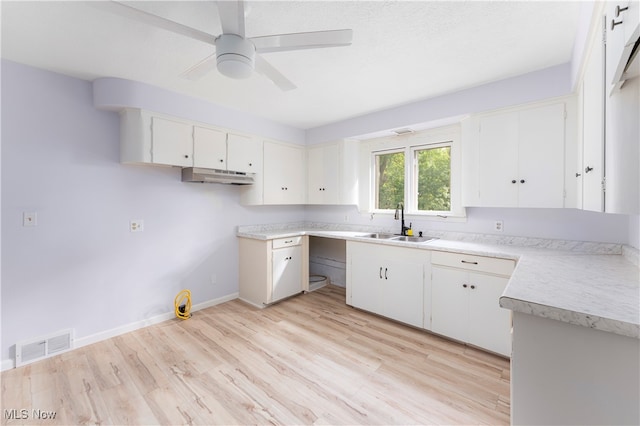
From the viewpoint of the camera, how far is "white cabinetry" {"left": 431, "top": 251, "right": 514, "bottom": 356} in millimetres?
2217

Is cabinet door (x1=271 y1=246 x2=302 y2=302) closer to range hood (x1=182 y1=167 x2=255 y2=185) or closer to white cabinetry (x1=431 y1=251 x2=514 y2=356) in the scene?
range hood (x1=182 y1=167 x2=255 y2=185)

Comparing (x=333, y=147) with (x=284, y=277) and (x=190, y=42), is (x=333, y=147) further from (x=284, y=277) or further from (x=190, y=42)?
(x=190, y=42)

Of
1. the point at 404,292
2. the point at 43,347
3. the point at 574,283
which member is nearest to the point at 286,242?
the point at 404,292

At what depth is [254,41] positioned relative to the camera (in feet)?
4.91

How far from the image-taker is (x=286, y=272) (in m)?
3.53

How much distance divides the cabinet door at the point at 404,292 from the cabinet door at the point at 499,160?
A: 0.99 meters

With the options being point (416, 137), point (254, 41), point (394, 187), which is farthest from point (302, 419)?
point (416, 137)

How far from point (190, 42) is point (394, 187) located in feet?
9.19

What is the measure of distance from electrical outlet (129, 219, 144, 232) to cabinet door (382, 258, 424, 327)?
106 inches

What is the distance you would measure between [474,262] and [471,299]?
343 mm

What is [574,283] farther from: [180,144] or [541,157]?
[180,144]

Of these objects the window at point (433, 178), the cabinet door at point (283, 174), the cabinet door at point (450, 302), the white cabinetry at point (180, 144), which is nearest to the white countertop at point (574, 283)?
the cabinet door at point (450, 302)

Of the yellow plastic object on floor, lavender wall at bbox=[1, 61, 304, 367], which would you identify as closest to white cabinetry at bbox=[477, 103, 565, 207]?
lavender wall at bbox=[1, 61, 304, 367]

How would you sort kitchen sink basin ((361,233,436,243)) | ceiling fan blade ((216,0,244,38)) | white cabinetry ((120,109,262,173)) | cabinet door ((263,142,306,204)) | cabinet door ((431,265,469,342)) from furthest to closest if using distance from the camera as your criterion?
1. cabinet door ((263,142,306,204))
2. kitchen sink basin ((361,233,436,243))
3. white cabinetry ((120,109,262,173))
4. cabinet door ((431,265,469,342))
5. ceiling fan blade ((216,0,244,38))
